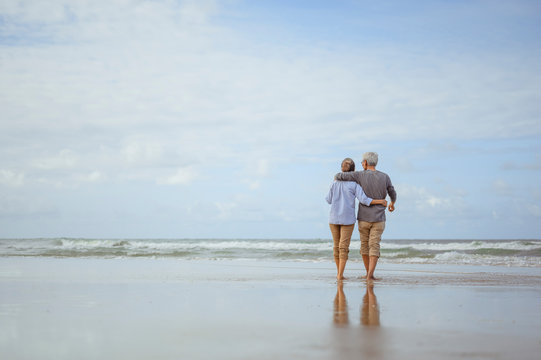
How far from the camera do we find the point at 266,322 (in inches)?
159

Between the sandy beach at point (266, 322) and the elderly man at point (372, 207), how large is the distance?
3.89 feet

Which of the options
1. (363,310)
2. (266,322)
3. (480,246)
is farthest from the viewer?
(480,246)

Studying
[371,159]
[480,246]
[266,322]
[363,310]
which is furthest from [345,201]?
[480,246]

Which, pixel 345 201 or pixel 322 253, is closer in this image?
pixel 345 201

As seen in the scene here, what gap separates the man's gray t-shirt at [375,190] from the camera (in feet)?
26.1

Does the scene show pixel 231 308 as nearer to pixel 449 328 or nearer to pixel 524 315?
pixel 449 328

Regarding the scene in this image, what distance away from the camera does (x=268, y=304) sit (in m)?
5.10

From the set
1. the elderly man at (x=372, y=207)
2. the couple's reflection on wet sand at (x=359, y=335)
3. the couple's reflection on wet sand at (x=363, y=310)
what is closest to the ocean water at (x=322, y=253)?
the elderly man at (x=372, y=207)

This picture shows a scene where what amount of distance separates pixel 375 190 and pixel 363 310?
11.6 feet

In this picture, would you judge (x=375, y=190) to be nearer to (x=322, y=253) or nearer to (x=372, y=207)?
(x=372, y=207)

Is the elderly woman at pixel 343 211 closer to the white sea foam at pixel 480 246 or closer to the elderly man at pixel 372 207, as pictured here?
the elderly man at pixel 372 207

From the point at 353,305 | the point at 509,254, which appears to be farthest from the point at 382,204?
the point at 509,254

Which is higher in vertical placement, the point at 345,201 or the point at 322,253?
the point at 345,201

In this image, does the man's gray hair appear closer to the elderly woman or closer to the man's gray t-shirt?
the man's gray t-shirt
